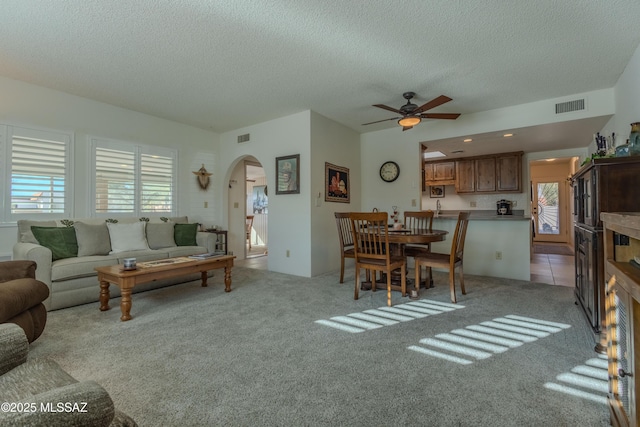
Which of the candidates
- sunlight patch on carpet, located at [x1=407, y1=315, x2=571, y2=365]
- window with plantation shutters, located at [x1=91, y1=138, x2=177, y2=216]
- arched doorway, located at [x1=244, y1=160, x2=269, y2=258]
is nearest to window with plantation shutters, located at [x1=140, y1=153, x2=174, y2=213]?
window with plantation shutters, located at [x1=91, y1=138, x2=177, y2=216]

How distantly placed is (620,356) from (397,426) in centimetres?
102

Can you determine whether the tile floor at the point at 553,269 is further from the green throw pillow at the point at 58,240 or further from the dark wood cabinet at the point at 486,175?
the green throw pillow at the point at 58,240

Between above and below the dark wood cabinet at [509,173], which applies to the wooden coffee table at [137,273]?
below

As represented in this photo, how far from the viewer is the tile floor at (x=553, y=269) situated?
13.6 ft

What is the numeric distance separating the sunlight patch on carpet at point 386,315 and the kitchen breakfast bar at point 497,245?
186cm

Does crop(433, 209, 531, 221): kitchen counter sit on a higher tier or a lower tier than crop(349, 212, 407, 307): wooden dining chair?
higher

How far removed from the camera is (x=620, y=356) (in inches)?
50.5

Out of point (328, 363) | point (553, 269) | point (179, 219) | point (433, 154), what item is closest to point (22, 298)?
point (328, 363)

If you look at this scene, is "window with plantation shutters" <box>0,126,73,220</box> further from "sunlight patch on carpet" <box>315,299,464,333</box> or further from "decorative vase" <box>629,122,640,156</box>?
"decorative vase" <box>629,122,640,156</box>

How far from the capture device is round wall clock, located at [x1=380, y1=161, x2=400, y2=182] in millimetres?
5344

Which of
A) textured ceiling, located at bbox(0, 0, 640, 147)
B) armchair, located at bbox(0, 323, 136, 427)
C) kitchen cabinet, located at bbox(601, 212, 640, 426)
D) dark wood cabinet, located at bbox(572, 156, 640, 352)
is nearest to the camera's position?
armchair, located at bbox(0, 323, 136, 427)

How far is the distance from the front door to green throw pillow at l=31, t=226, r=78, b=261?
10320 millimetres

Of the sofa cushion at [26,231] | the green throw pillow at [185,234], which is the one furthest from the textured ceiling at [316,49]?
A: the green throw pillow at [185,234]

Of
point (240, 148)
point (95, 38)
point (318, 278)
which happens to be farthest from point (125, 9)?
point (318, 278)
